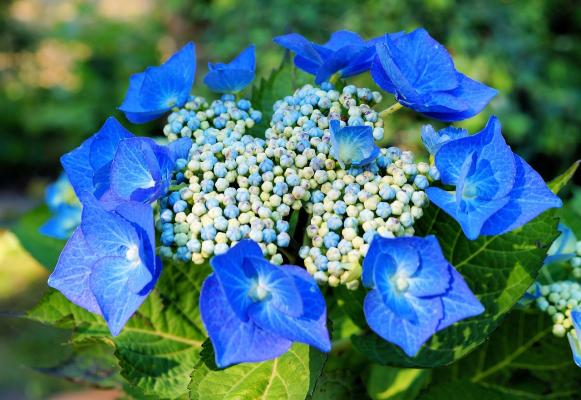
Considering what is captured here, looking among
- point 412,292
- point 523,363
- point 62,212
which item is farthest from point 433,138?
point 62,212

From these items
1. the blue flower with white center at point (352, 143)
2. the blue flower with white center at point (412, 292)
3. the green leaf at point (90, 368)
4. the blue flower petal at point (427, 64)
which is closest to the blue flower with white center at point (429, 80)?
the blue flower petal at point (427, 64)

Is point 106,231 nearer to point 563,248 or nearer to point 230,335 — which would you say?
point 230,335

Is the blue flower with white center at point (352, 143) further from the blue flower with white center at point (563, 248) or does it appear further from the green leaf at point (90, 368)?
the green leaf at point (90, 368)

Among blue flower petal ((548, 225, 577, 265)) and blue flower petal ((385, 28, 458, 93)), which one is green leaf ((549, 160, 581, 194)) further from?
blue flower petal ((385, 28, 458, 93))

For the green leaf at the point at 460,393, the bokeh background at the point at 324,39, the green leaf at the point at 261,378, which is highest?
the green leaf at the point at 261,378

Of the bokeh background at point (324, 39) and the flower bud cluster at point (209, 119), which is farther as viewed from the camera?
the bokeh background at point (324, 39)

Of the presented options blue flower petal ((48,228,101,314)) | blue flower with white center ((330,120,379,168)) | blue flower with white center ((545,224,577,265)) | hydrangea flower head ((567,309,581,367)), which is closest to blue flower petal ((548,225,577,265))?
→ blue flower with white center ((545,224,577,265))
